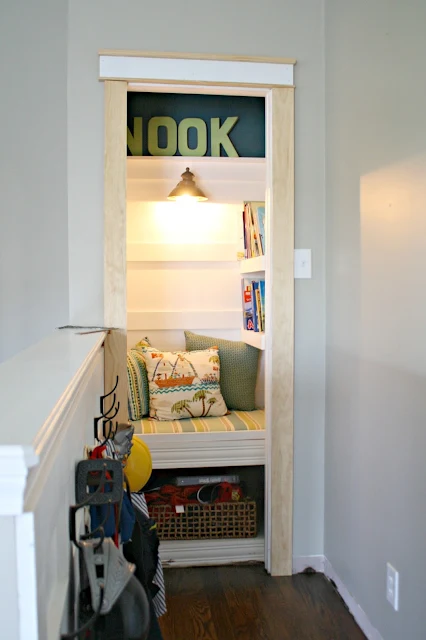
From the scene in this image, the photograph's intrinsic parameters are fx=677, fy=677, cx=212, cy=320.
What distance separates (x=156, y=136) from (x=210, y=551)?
215 centimetres

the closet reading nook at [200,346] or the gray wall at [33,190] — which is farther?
the gray wall at [33,190]

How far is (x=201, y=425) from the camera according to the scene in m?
3.37

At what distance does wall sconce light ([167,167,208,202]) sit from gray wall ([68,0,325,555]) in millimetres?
825

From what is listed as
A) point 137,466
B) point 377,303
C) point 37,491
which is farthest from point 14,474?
point 377,303

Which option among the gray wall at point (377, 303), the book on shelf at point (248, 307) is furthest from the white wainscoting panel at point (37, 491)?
the book on shelf at point (248, 307)

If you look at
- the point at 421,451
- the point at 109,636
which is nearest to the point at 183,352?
the point at 421,451

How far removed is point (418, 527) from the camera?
2.02 meters

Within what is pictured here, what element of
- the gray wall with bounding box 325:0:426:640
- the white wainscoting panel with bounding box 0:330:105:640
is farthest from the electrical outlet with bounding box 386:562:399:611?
the white wainscoting panel with bounding box 0:330:105:640

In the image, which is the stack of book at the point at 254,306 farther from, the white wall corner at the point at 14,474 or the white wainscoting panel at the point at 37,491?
the white wall corner at the point at 14,474

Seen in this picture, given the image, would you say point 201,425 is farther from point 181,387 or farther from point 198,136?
point 198,136

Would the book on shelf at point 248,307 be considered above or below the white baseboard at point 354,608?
above

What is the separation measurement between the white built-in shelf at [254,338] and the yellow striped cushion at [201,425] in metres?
0.39

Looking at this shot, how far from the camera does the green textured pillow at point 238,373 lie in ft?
12.3

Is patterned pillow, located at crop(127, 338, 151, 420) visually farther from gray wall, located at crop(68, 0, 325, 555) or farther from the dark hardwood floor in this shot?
the dark hardwood floor
